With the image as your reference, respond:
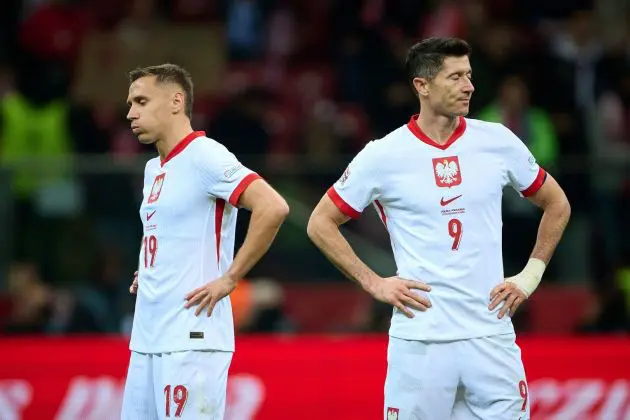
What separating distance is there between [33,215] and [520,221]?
439 centimetres

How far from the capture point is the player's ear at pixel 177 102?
7.09 metres

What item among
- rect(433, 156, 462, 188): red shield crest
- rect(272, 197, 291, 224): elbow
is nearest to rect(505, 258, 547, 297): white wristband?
rect(433, 156, 462, 188): red shield crest

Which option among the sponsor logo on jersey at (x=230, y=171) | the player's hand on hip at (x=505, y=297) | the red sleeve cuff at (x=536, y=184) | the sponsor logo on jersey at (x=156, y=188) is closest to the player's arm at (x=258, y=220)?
the sponsor logo on jersey at (x=230, y=171)

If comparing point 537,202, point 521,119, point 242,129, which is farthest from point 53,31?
point 537,202

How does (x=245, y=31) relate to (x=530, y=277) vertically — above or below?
above

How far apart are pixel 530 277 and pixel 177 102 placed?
2.14 meters

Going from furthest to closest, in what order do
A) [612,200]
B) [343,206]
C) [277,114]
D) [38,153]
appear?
1. [277,114]
2. [38,153]
3. [612,200]
4. [343,206]

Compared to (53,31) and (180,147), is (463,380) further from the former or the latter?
(53,31)

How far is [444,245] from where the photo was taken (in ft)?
21.9

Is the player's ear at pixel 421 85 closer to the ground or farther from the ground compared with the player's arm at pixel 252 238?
farther from the ground

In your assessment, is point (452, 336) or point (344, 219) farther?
point (344, 219)

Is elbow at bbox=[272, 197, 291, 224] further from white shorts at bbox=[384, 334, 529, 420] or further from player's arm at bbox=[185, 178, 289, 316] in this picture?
white shorts at bbox=[384, 334, 529, 420]

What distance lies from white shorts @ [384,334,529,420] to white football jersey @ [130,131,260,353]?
3.26 ft

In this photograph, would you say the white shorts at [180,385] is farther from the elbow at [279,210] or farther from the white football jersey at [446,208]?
the white football jersey at [446,208]
